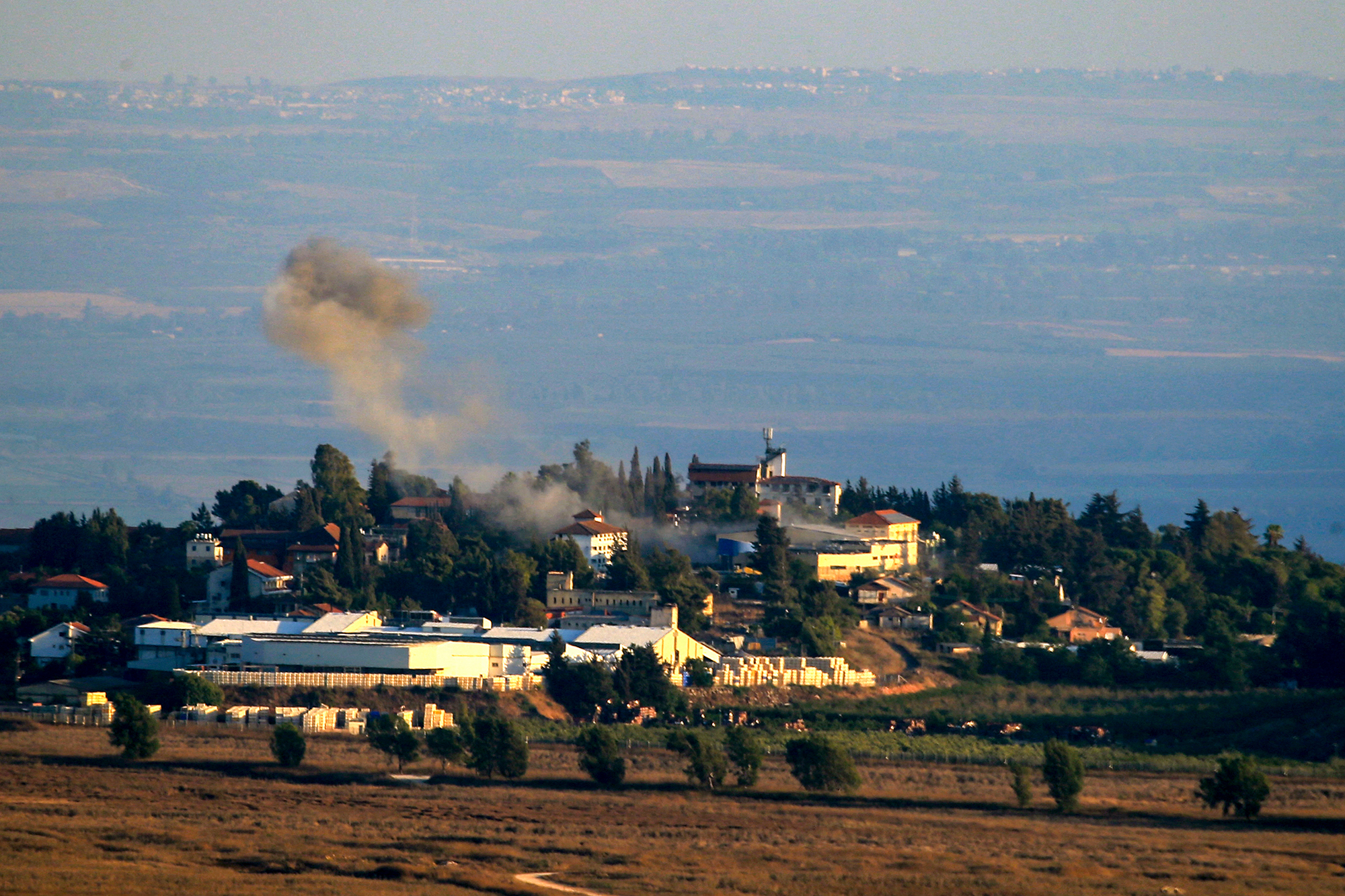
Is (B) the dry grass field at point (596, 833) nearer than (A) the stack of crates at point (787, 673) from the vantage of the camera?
Yes

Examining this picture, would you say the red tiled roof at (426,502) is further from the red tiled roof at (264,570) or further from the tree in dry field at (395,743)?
the tree in dry field at (395,743)

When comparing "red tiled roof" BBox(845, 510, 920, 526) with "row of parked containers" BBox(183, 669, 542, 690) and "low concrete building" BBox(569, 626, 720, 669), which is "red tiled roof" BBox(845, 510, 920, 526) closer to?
"low concrete building" BBox(569, 626, 720, 669)

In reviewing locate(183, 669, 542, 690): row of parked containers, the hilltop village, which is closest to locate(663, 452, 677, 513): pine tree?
the hilltop village

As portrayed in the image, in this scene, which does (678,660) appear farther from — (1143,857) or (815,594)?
(1143,857)

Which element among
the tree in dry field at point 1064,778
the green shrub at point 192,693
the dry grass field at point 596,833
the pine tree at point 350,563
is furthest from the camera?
the pine tree at point 350,563

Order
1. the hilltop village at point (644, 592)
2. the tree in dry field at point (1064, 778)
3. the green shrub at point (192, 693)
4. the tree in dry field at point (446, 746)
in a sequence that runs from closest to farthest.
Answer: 1. the tree in dry field at point (1064, 778)
2. the tree in dry field at point (446, 746)
3. the green shrub at point (192, 693)
4. the hilltop village at point (644, 592)

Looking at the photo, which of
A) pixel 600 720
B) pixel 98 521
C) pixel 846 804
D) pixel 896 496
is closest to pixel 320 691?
pixel 600 720

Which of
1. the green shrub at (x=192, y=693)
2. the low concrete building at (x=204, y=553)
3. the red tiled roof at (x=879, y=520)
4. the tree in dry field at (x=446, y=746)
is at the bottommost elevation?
the tree in dry field at (x=446, y=746)

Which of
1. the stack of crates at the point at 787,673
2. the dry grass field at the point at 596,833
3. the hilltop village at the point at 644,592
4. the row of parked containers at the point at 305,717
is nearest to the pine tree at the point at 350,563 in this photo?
the hilltop village at the point at 644,592
